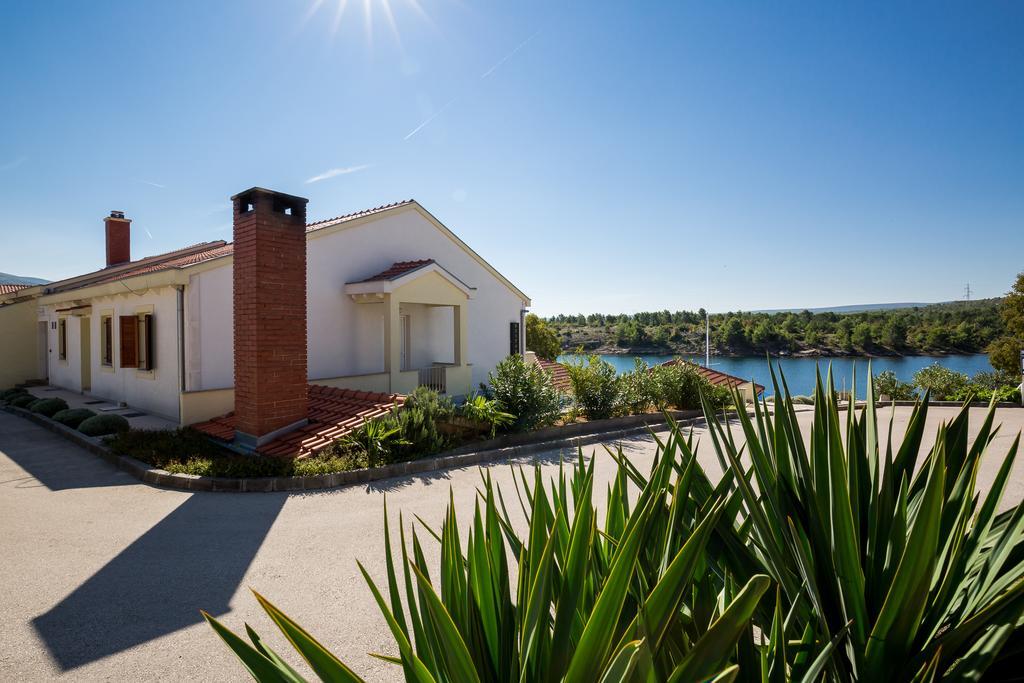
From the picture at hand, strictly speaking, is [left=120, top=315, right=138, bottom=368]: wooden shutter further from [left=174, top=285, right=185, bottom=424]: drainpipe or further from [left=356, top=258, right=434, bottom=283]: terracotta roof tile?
[left=356, top=258, right=434, bottom=283]: terracotta roof tile

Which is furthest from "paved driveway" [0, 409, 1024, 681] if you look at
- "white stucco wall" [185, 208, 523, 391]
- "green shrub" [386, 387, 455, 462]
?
"white stucco wall" [185, 208, 523, 391]

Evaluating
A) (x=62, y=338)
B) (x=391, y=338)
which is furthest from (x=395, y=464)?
(x=62, y=338)

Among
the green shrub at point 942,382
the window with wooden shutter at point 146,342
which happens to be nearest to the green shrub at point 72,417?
the window with wooden shutter at point 146,342

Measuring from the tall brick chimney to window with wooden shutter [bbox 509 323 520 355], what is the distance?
33.3 feet

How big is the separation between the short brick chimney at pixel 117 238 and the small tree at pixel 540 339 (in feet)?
80.4

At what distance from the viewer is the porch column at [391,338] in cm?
1273

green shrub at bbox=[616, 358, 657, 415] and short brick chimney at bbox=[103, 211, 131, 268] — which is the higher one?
short brick chimney at bbox=[103, 211, 131, 268]

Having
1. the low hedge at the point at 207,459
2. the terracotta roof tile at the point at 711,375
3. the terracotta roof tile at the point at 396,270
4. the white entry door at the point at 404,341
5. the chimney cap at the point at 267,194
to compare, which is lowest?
the low hedge at the point at 207,459

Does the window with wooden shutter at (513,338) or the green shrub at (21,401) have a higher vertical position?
the window with wooden shutter at (513,338)

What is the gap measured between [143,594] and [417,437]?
15.0ft

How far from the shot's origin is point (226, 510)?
6051 mm

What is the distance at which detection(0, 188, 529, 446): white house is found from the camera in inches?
337

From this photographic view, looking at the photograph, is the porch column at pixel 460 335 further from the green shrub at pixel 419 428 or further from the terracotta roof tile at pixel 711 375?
the terracotta roof tile at pixel 711 375

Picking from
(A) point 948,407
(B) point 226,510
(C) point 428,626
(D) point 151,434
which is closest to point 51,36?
(D) point 151,434
